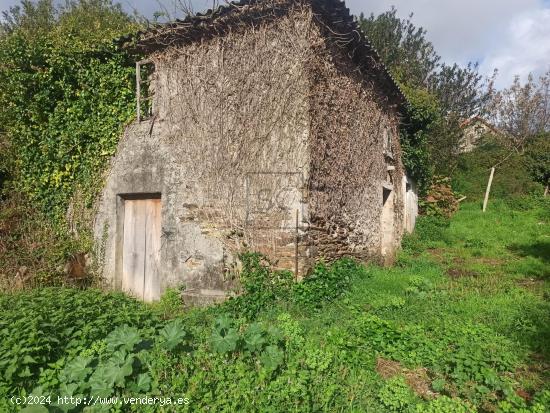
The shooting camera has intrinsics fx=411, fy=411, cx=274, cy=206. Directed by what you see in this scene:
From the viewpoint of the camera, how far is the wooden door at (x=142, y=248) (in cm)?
745

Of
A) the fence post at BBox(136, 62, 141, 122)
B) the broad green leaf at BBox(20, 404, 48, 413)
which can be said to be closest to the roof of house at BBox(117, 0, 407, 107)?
the fence post at BBox(136, 62, 141, 122)

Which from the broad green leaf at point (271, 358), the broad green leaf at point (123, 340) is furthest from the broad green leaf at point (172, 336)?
the broad green leaf at point (271, 358)

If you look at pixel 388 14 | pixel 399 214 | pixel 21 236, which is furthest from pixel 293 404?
pixel 388 14

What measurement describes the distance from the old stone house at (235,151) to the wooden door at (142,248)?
0.02 meters

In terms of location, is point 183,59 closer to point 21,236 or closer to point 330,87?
point 330,87

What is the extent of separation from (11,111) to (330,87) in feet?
20.5

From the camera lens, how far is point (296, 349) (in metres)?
3.92

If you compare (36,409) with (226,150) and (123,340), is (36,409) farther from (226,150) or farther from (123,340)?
(226,150)

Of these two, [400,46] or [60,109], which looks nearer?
[60,109]

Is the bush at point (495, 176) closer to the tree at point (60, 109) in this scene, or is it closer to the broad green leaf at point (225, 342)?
the tree at point (60, 109)

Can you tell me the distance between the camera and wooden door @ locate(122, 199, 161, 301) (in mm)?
7449

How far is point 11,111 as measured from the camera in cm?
810

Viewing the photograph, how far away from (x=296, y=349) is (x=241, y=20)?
5.09 meters

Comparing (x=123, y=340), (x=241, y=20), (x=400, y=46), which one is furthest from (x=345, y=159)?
(x=400, y=46)
